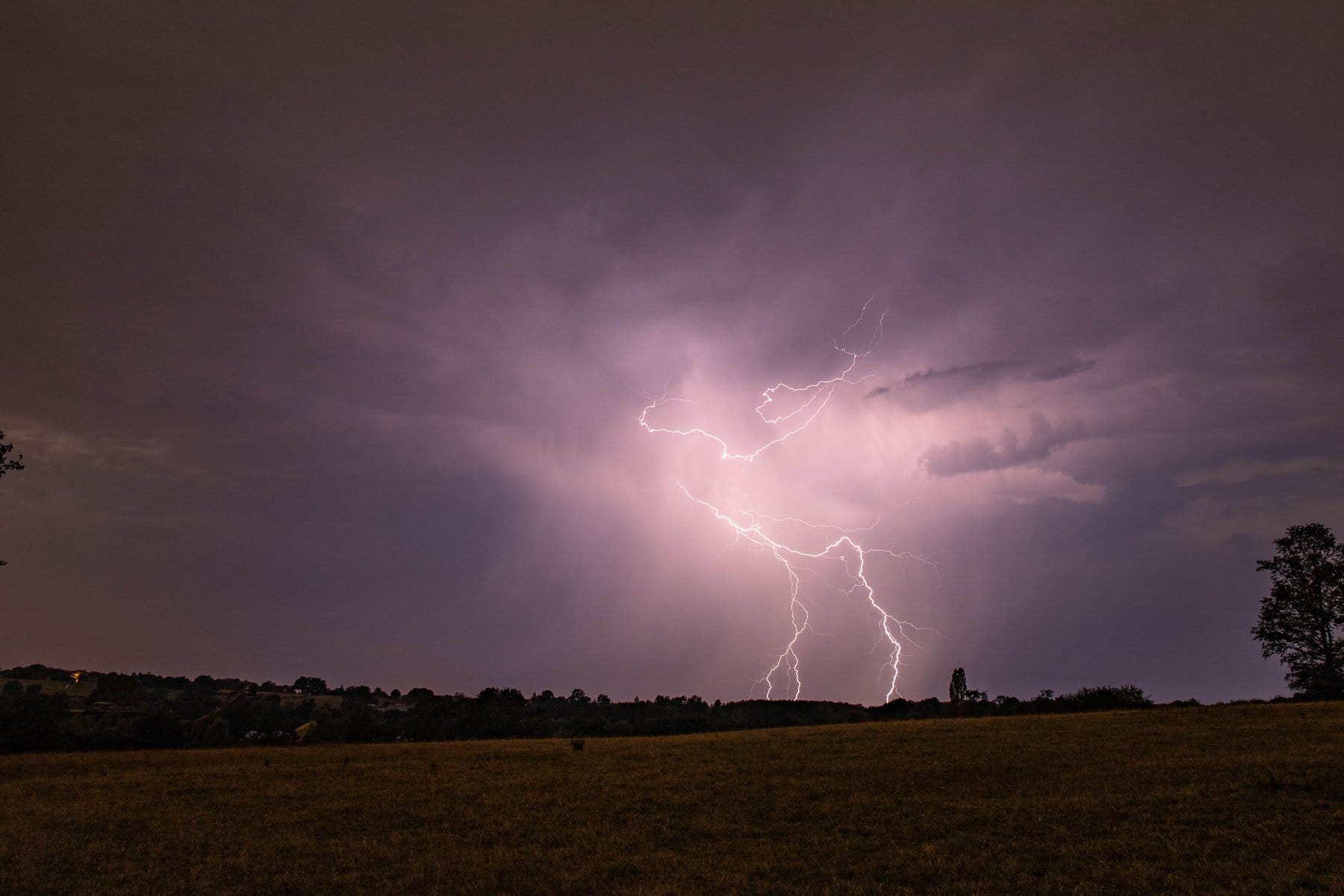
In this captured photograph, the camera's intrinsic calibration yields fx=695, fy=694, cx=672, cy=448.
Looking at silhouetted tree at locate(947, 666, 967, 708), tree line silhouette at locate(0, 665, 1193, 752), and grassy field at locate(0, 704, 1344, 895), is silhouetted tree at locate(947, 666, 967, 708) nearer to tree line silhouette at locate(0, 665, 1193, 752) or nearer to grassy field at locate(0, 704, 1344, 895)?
tree line silhouette at locate(0, 665, 1193, 752)

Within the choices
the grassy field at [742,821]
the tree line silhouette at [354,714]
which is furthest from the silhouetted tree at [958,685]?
the grassy field at [742,821]

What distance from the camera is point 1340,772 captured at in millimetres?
15469

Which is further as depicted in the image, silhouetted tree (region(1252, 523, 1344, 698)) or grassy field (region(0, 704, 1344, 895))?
silhouetted tree (region(1252, 523, 1344, 698))

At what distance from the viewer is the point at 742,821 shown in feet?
49.6

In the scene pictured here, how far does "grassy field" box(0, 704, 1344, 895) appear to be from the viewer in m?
11.2

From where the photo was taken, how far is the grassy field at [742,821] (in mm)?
11234

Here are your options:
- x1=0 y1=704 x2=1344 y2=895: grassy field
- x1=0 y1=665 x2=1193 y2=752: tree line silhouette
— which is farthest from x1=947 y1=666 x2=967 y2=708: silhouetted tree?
x1=0 y1=704 x2=1344 y2=895: grassy field

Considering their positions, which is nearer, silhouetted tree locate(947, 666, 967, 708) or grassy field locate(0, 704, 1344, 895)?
grassy field locate(0, 704, 1344, 895)

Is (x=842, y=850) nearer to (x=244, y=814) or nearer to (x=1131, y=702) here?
(x=244, y=814)

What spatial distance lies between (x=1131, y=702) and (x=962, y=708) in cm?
978

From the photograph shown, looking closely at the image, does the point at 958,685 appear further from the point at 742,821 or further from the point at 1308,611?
the point at 742,821

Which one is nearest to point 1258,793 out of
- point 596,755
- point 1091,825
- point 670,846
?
point 1091,825

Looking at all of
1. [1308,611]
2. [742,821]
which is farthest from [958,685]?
[742,821]

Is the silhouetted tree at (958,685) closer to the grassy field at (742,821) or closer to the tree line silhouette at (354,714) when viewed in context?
the tree line silhouette at (354,714)
